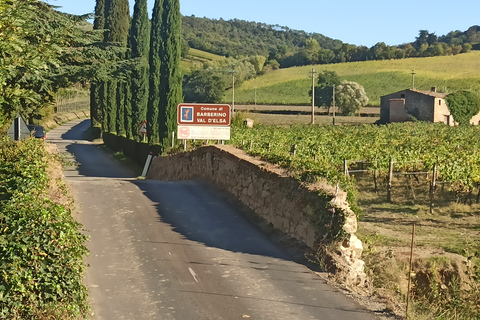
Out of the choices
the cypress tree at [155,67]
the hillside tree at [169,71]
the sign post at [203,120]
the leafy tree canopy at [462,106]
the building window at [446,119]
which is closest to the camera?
the sign post at [203,120]

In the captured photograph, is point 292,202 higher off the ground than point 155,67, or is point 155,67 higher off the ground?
point 155,67

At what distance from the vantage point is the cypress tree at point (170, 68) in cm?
3197

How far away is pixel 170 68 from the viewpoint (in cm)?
3256

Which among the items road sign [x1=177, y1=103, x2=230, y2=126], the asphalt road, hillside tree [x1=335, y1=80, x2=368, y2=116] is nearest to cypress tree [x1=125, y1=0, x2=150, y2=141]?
road sign [x1=177, y1=103, x2=230, y2=126]

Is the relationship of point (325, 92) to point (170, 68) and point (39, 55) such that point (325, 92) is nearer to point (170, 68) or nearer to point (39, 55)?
point (170, 68)

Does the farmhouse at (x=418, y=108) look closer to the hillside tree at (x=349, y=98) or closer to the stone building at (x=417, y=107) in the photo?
the stone building at (x=417, y=107)

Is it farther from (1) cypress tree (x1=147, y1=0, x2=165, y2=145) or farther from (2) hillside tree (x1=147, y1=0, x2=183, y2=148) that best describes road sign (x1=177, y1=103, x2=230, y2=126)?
(1) cypress tree (x1=147, y1=0, x2=165, y2=145)

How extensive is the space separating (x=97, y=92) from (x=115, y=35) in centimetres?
719

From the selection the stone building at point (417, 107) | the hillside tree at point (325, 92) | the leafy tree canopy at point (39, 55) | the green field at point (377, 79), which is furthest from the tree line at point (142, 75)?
the green field at point (377, 79)

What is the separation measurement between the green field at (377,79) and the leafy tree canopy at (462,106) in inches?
802

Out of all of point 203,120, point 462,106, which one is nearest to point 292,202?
point 203,120

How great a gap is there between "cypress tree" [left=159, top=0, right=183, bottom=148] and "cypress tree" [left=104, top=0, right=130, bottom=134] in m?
14.4

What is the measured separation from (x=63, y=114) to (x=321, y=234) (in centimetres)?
7518

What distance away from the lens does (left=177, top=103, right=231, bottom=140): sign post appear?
23.2 meters
